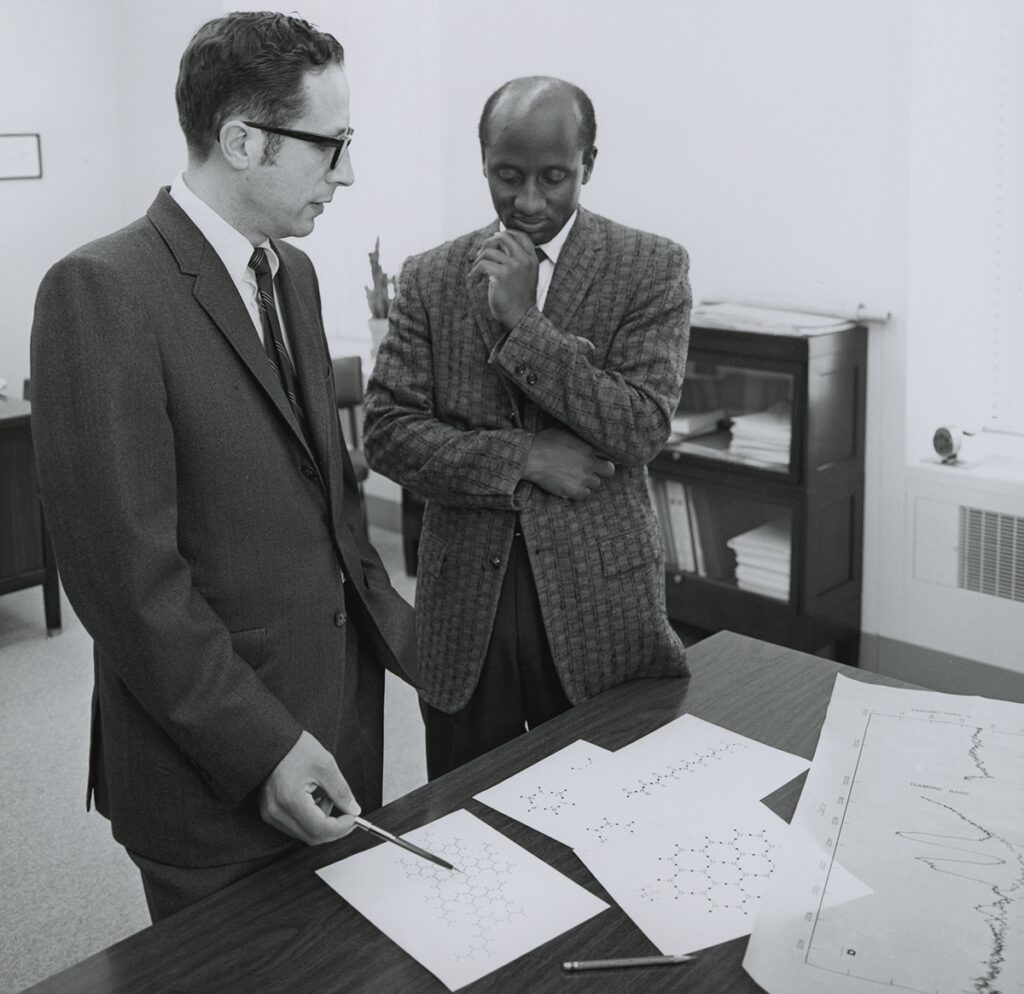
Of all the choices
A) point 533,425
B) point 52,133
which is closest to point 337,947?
point 533,425

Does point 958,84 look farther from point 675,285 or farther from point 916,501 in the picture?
point 675,285

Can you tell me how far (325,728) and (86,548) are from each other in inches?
15.0

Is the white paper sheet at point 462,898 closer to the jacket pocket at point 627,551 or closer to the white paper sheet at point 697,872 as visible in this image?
the white paper sheet at point 697,872

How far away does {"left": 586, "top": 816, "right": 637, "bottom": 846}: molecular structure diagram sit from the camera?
1262 millimetres

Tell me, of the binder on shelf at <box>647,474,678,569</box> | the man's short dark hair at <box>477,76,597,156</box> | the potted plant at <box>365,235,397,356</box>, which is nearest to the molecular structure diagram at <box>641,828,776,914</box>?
the man's short dark hair at <box>477,76,597,156</box>

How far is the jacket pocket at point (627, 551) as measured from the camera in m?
1.84

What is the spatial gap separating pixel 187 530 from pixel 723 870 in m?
0.68

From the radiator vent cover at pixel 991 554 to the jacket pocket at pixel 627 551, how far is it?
6.02 ft

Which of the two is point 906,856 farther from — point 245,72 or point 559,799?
point 245,72

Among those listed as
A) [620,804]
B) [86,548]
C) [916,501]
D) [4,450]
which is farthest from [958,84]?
[4,450]

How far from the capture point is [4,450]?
4.01 m

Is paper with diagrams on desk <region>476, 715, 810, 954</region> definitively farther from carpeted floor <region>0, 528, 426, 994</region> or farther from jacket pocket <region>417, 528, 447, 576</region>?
carpeted floor <region>0, 528, 426, 994</region>

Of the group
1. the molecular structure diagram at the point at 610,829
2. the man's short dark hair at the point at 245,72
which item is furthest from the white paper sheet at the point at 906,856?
the man's short dark hair at the point at 245,72

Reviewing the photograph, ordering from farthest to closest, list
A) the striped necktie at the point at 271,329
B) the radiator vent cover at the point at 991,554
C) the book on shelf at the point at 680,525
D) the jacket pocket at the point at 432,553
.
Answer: the book on shelf at the point at 680,525 < the radiator vent cover at the point at 991,554 < the jacket pocket at the point at 432,553 < the striped necktie at the point at 271,329
